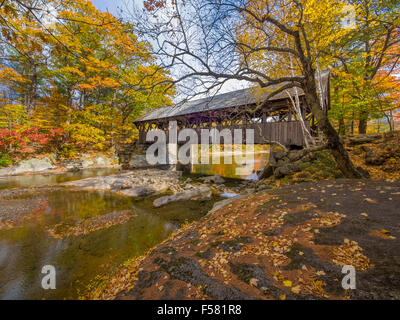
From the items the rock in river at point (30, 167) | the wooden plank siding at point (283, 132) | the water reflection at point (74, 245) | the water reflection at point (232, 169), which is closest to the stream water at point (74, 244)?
the water reflection at point (74, 245)

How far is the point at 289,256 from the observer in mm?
2004

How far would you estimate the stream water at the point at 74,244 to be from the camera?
2686mm

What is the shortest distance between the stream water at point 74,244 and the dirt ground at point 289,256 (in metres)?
0.82

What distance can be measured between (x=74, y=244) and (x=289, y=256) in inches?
182

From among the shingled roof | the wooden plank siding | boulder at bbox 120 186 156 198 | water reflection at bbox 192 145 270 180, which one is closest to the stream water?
boulder at bbox 120 186 156 198

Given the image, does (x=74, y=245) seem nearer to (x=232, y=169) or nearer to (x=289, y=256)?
(x=289, y=256)

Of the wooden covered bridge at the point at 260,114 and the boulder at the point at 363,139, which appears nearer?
the boulder at the point at 363,139

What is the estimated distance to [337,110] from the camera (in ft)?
31.5

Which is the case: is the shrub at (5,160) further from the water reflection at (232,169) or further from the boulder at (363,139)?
the boulder at (363,139)

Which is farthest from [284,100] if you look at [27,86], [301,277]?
[27,86]

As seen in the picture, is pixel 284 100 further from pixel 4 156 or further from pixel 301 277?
pixel 4 156

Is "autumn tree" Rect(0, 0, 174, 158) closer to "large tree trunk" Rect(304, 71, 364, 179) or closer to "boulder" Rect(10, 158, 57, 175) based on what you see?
"boulder" Rect(10, 158, 57, 175)

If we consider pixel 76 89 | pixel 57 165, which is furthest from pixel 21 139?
pixel 76 89
